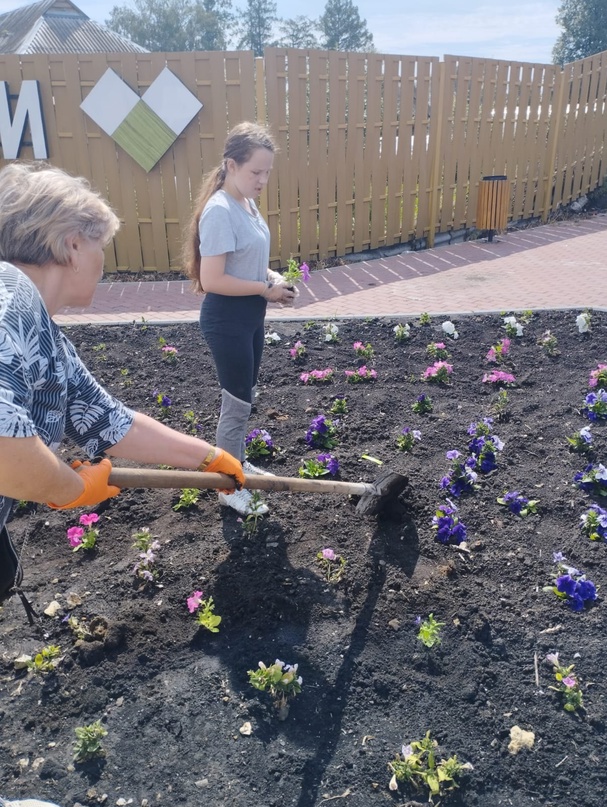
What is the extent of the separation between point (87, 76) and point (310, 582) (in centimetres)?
740

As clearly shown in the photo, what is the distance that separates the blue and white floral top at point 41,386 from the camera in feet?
4.77

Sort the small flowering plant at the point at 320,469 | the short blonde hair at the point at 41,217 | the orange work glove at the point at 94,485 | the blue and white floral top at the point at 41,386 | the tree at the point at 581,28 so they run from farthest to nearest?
the tree at the point at 581,28 → the small flowering plant at the point at 320,469 → the orange work glove at the point at 94,485 → the short blonde hair at the point at 41,217 → the blue and white floral top at the point at 41,386

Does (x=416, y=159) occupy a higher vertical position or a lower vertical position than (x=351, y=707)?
higher

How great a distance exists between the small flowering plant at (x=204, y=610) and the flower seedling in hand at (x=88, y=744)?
524 mm

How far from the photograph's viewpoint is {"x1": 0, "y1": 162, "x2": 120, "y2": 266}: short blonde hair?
1646 mm

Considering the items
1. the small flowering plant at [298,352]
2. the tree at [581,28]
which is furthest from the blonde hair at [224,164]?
the tree at [581,28]

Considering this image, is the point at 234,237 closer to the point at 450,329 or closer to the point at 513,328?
the point at 450,329

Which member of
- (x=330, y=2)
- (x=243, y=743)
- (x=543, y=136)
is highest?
(x=330, y=2)

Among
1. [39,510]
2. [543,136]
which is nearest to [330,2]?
[543,136]

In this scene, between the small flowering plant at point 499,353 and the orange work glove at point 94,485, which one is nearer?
the orange work glove at point 94,485

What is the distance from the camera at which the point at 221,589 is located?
2770 millimetres

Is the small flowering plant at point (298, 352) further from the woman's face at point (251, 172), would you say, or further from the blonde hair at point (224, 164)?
the woman's face at point (251, 172)

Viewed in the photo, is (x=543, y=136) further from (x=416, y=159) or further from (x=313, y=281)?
(x=313, y=281)

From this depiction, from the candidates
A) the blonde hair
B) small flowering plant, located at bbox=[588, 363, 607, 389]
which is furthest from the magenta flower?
small flowering plant, located at bbox=[588, 363, 607, 389]
